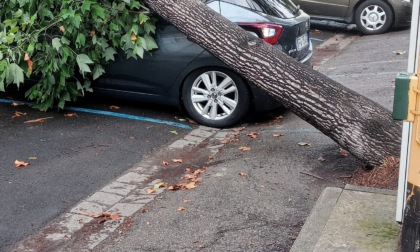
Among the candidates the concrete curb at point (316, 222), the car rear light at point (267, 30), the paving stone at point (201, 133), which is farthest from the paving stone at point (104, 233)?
the car rear light at point (267, 30)

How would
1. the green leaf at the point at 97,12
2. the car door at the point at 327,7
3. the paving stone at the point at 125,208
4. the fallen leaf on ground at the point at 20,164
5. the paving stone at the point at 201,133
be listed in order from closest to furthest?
the paving stone at the point at 125,208 < the fallen leaf on ground at the point at 20,164 < the green leaf at the point at 97,12 < the paving stone at the point at 201,133 < the car door at the point at 327,7

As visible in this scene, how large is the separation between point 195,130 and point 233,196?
7.66 ft

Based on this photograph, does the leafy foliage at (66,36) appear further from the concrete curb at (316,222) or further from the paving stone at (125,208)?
the concrete curb at (316,222)

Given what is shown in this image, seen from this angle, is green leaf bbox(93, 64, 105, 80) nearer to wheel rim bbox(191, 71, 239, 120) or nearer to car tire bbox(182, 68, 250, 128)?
car tire bbox(182, 68, 250, 128)

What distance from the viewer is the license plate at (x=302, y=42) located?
845cm

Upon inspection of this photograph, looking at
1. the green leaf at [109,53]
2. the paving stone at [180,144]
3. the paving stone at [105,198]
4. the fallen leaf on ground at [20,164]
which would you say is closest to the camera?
the paving stone at [105,198]

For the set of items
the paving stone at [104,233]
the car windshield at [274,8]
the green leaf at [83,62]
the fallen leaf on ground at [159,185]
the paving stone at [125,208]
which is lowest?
the paving stone at [104,233]

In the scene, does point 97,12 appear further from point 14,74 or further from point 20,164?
point 20,164

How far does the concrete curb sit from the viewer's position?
4.62 meters

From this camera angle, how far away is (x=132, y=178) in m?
6.57

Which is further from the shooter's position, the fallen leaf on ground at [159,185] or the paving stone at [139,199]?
the fallen leaf on ground at [159,185]

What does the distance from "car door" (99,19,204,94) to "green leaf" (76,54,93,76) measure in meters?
0.54

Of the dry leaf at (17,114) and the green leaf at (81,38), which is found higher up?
the green leaf at (81,38)

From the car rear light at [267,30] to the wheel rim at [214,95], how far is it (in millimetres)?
Result: 603
